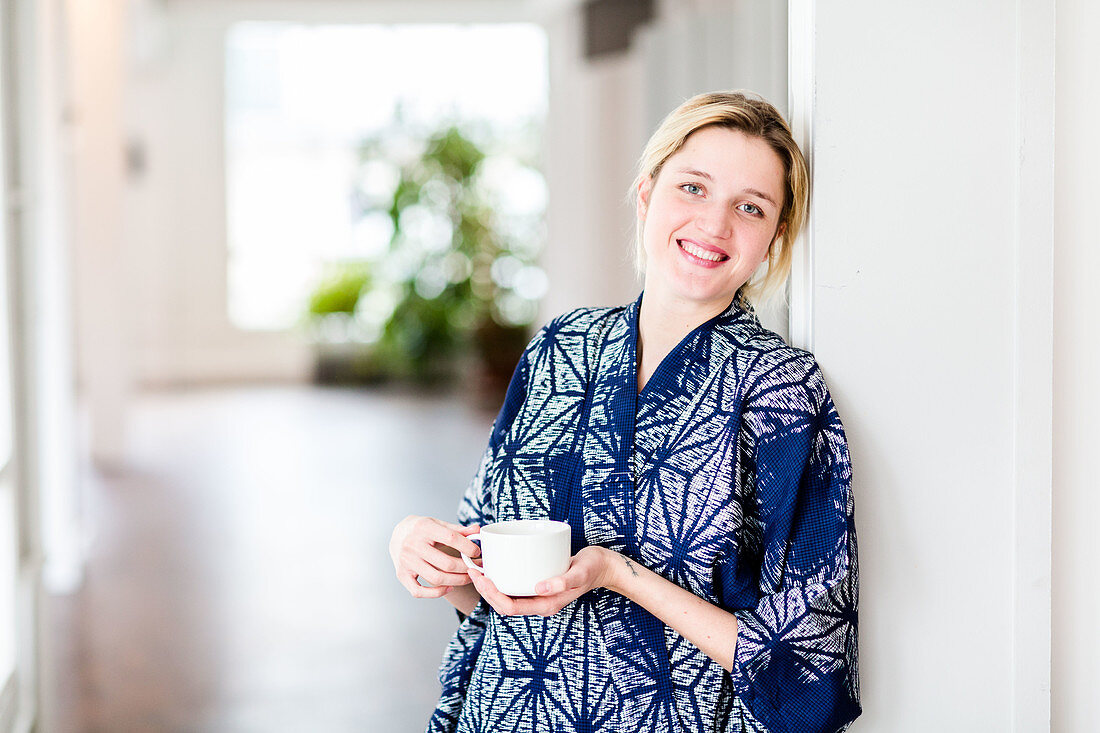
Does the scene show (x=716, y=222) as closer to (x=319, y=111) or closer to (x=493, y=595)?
(x=493, y=595)

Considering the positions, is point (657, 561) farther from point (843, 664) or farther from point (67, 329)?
point (67, 329)

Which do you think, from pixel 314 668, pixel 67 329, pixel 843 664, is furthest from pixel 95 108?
pixel 843 664

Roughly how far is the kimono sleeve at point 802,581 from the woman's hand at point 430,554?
32 cm

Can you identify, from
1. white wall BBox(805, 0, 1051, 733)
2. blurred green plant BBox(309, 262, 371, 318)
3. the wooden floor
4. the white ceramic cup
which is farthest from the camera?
blurred green plant BBox(309, 262, 371, 318)

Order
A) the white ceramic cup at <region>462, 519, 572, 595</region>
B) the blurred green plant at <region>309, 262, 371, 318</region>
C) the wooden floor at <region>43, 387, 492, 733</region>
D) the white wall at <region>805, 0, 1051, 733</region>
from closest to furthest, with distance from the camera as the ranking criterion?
the white ceramic cup at <region>462, 519, 572, 595</region>
the white wall at <region>805, 0, 1051, 733</region>
the wooden floor at <region>43, 387, 492, 733</region>
the blurred green plant at <region>309, 262, 371, 318</region>

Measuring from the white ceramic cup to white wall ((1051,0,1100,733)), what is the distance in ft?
1.94

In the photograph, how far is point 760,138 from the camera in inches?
45.9

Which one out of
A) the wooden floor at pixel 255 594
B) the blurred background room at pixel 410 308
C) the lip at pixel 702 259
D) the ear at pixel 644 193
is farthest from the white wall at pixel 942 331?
A: the wooden floor at pixel 255 594

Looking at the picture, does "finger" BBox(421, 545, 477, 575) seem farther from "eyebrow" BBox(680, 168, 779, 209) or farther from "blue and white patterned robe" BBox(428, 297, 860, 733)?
"eyebrow" BBox(680, 168, 779, 209)

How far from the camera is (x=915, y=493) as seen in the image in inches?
46.5

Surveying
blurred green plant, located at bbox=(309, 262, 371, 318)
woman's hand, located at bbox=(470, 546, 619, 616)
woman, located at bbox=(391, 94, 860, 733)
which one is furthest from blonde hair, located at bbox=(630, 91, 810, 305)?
blurred green plant, located at bbox=(309, 262, 371, 318)

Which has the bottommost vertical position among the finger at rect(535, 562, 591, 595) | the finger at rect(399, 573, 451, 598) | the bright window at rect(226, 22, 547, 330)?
the finger at rect(399, 573, 451, 598)

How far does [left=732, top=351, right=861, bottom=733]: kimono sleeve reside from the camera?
1.10 m

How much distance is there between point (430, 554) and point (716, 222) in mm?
500
